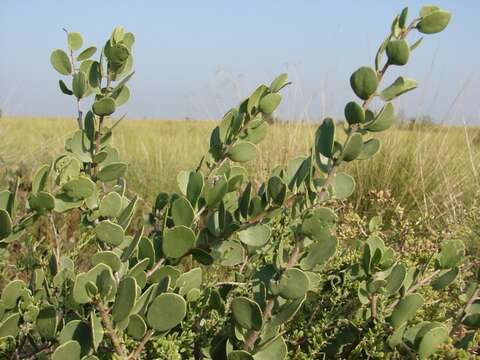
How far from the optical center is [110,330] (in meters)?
0.71

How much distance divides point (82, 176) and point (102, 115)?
0.32 feet

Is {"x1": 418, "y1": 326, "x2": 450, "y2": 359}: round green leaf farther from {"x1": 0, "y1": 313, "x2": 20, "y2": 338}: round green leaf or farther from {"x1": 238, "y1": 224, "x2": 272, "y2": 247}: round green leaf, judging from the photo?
{"x1": 0, "y1": 313, "x2": 20, "y2": 338}: round green leaf

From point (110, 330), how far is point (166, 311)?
2.6 inches

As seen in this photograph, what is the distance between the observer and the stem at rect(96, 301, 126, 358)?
687mm

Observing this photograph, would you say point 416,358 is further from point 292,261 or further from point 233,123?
point 233,123

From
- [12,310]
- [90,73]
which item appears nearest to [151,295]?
[12,310]

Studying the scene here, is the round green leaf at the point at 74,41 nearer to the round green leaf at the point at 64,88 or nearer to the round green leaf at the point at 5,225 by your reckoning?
the round green leaf at the point at 64,88

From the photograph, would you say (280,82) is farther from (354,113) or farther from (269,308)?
(269,308)

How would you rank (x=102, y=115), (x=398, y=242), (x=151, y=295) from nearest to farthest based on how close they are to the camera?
(x=151, y=295)
(x=102, y=115)
(x=398, y=242)

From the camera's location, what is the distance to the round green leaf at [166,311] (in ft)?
2.30

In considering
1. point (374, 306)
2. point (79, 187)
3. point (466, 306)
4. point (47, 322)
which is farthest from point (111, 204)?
point (466, 306)

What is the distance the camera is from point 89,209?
90 centimetres

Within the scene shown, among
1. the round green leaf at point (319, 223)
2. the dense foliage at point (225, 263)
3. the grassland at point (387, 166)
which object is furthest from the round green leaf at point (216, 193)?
the grassland at point (387, 166)

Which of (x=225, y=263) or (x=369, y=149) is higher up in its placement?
(x=369, y=149)
